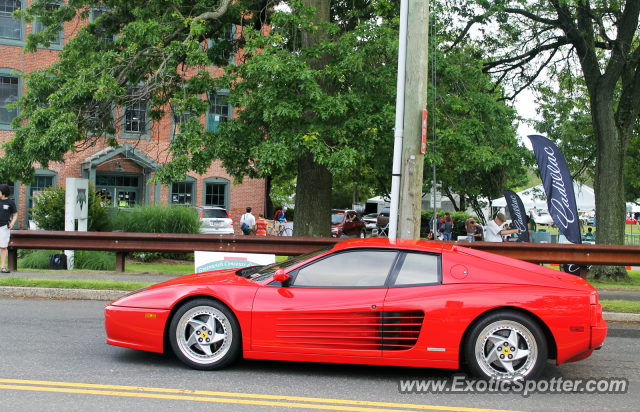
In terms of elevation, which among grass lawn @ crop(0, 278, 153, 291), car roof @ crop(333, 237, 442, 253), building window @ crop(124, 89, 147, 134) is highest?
building window @ crop(124, 89, 147, 134)

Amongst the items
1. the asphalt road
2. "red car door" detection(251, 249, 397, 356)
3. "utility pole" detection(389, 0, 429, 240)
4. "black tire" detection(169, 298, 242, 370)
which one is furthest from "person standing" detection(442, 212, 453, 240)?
"black tire" detection(169, 298, 242, 370)

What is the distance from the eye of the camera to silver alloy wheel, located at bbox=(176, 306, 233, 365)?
487 cm

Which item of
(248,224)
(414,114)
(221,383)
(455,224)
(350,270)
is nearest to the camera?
(221,383)

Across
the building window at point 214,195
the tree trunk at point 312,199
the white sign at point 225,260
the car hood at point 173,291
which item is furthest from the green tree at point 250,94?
the building window at point 214,195

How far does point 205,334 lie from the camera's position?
4.88m

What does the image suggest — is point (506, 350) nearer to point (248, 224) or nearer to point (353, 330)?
point (353, 330)

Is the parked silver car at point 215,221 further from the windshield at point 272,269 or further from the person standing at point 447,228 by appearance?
the windshield at point 272,269

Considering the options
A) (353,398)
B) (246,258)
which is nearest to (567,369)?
(353,398)

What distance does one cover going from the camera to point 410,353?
4.66 metres

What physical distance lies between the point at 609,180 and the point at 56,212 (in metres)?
15.0

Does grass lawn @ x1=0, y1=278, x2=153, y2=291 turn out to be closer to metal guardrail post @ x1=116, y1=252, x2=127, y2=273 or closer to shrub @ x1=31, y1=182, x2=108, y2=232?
metal guardrail post @ x1=116, y1=252, x2=127, y2=273

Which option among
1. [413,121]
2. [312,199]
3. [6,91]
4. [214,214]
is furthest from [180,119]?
[6,91]

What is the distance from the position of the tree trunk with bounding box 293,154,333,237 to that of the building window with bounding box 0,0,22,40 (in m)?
18.1

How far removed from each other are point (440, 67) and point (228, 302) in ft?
29.6
